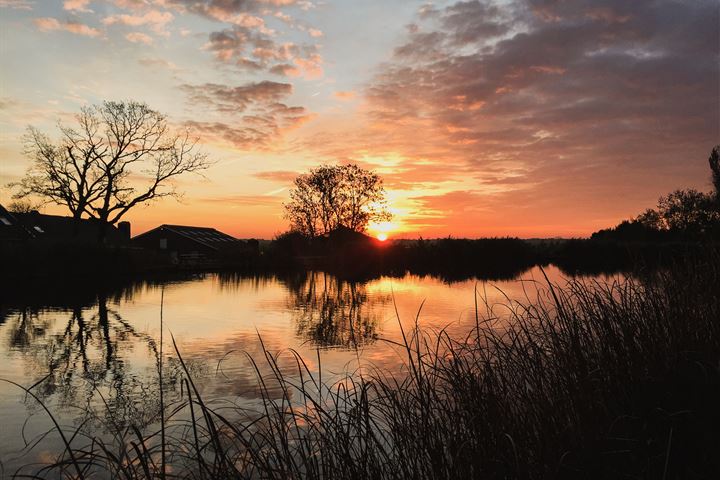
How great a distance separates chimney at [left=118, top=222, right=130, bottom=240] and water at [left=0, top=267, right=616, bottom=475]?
3736 cm

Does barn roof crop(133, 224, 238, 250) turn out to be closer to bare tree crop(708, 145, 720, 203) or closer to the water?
the water

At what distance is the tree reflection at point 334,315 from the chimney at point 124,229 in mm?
39960

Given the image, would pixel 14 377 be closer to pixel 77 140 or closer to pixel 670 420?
pixel 670 420

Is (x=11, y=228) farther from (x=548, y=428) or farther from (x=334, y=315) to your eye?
(x=548, y=428)

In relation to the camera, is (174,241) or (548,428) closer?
(548,428)

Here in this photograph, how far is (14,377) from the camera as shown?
8180 mm

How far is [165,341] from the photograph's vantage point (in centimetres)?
1124

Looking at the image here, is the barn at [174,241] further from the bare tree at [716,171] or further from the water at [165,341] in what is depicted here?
the bare tree at [716,171]

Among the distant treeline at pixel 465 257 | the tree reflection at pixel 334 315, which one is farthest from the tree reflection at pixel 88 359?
the distant treeline at pixel 465 257

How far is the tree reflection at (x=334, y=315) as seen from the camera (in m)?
11.0

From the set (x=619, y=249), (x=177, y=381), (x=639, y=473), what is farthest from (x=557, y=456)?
(x=619, y=249)

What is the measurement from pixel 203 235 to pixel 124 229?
30.3 ft

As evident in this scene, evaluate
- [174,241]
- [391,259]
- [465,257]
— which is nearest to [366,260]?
[391,259]

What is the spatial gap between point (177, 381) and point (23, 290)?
17993 millimetres
